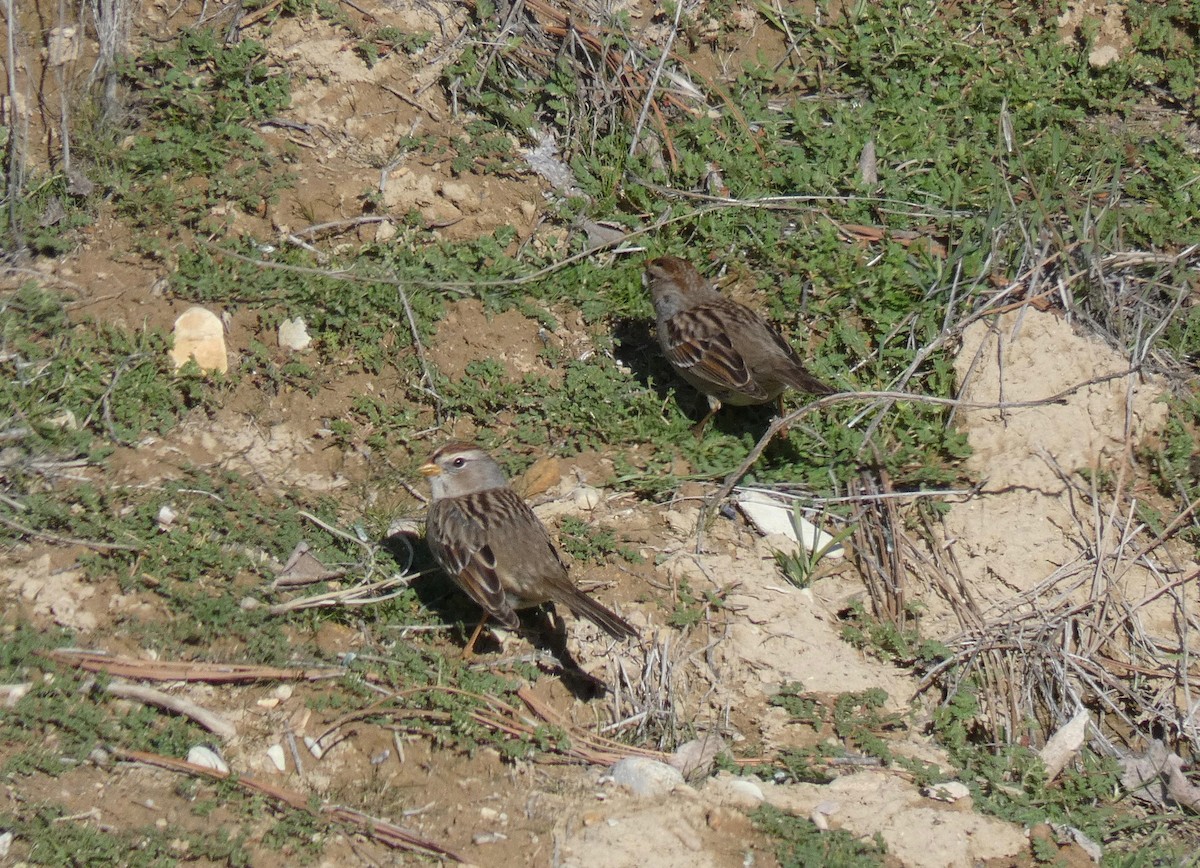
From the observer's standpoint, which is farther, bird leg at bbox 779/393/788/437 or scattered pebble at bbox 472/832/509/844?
bird leg at bbox 779/393/788/437

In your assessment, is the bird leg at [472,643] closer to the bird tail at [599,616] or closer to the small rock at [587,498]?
the bird tail at [599,616]

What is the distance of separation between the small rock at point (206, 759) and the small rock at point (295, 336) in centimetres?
272

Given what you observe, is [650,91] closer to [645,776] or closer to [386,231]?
[386,231]

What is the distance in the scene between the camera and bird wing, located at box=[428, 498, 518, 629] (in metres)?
6.03

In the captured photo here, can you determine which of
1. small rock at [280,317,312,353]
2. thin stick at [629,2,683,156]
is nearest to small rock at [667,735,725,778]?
small rock at [280,317,312,353]

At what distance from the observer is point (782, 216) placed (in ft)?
27.1

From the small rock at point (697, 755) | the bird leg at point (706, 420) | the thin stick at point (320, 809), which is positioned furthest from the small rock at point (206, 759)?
the bird leg at point (706, 420)

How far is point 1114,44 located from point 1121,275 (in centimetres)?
221

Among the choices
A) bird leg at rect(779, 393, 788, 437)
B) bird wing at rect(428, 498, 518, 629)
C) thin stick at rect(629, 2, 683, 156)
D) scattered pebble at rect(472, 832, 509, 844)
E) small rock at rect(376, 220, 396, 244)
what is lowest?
scattered pebble at rect(472, 832, 509, 844)

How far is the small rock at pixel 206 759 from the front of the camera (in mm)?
5203

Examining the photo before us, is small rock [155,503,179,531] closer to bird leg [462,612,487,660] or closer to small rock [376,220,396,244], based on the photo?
bird leg [462,612,487,660]

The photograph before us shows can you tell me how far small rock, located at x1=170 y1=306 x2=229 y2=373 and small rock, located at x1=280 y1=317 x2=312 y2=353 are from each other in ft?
1.10

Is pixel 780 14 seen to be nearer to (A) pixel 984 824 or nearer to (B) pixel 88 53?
(B) pixel 88 53

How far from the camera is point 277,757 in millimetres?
5414
